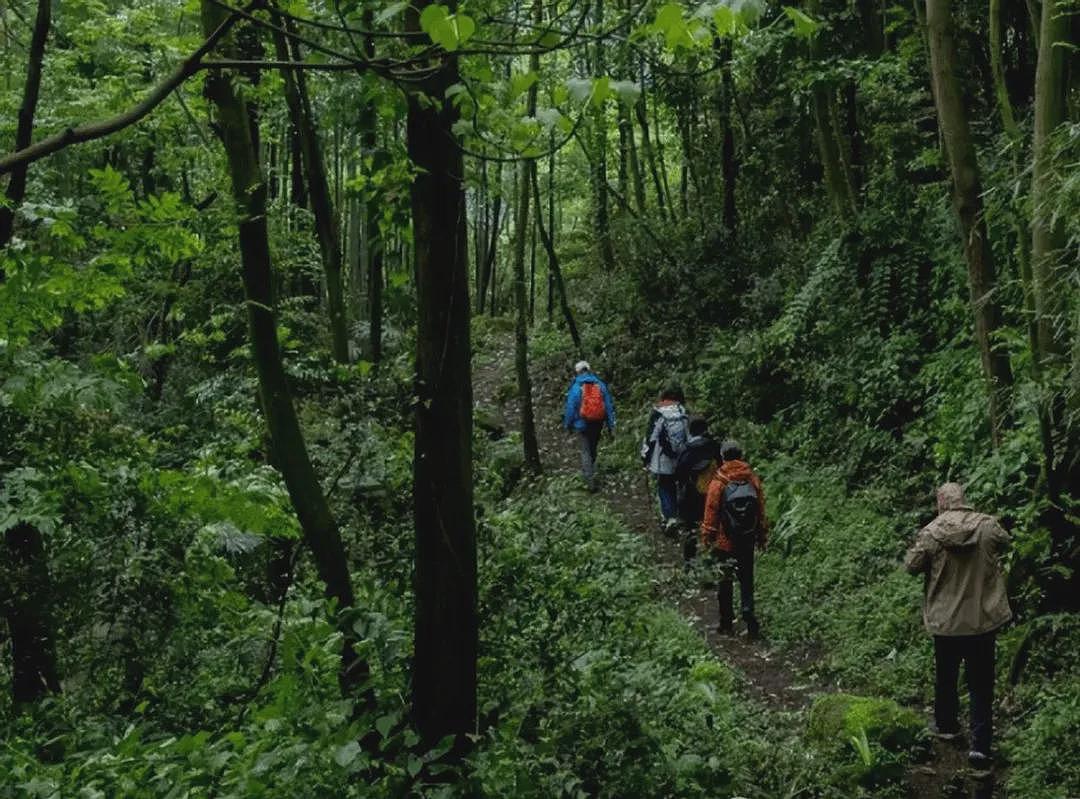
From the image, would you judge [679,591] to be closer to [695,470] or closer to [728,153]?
[695,470]

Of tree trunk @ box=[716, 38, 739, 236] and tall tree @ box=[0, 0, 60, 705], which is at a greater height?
tree trunk @ box=[716, 38, 739, 236]

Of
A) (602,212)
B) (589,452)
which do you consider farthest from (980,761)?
(602,212)

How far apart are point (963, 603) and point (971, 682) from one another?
52cm

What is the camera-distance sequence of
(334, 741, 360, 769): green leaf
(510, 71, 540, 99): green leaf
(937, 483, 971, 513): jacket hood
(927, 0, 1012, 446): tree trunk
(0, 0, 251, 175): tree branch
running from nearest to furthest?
1. (0, 0, 251, 175): tree branch
2. (510, 71, 540, 99): green leaf
3. (334, 741, 360, 769): green leaf
4. (937, 483, 971, 513): jacket hood
5. (927, 0, 1012, 446): tree trunk

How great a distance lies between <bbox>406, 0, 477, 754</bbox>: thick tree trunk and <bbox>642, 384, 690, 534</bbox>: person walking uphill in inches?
295

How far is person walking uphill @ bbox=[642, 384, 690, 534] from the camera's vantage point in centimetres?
1169

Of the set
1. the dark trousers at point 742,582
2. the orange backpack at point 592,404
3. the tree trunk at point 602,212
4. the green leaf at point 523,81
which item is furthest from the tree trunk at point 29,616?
the tree trunk at point 602,212

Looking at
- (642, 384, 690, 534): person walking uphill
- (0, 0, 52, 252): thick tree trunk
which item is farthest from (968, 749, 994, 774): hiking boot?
(0, 0, 52, 252): thick tree trunk

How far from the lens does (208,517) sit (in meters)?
5.40

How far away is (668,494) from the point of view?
471 inches

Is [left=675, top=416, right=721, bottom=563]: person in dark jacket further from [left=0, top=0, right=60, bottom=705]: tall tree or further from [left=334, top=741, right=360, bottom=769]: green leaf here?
[left=334, top=741, right=360, bottom=769]: green leaf

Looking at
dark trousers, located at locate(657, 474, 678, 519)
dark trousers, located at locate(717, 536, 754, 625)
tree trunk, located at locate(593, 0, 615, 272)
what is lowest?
dark trousers, located at locate(717, 536, 754, 625)

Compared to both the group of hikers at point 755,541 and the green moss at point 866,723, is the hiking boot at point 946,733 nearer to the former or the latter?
the group of hikers at point 755,541

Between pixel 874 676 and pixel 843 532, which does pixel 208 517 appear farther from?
pixel 843 532
